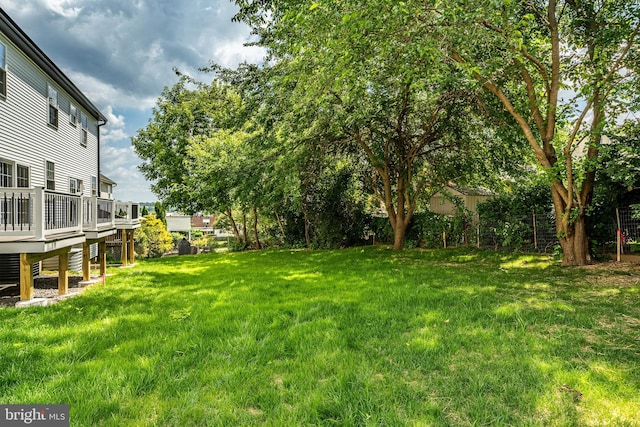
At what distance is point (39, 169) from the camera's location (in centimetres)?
980

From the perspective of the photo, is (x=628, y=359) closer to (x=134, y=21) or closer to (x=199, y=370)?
(x=199, y=370)

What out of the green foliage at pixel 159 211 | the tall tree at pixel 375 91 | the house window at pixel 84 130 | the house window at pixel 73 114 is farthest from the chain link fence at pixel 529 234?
the green foliage at pixel 159 211

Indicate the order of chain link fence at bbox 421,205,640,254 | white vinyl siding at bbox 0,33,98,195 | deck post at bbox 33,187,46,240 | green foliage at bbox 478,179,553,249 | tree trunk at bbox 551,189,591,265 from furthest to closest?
green foliage at bbox 478,179,553,249 < chain link fence at bbox 421,205,640,254 < tree trunk at bbox 551,189,591,265 < white vinyl siding at bbox 0,33,98,195 < deck post at bbox 33,187,46,240

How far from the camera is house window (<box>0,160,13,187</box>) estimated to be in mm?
8289

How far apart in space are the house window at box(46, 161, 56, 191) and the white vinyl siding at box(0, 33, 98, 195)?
0.46 ft

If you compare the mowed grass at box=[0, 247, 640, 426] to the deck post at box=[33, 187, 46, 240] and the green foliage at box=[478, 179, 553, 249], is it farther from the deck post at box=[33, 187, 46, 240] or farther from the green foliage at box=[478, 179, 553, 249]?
the green foliage at box=[478, 179, 553, 249]

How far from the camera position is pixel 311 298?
6148 mm

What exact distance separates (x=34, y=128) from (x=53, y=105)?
5.16 feet

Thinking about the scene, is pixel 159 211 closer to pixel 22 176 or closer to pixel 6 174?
pixel 22 176

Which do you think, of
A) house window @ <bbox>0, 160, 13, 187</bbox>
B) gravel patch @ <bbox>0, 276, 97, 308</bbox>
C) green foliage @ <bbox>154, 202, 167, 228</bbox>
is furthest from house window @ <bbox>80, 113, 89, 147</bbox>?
green foliage @ <bbox>154, 202, 167, 228</bbox>

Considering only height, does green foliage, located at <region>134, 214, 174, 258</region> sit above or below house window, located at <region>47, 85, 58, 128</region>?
below

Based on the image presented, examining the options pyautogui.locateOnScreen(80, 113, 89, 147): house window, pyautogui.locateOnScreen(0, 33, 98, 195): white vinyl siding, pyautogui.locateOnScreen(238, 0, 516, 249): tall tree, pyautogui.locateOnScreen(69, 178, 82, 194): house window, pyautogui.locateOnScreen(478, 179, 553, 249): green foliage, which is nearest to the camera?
pyautogui.locateOnScreen(238, 0, 516, 249): tall tree

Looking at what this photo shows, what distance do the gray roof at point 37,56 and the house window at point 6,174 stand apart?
9.62ft

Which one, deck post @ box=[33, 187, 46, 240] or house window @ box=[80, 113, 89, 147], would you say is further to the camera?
house window @ box=[80, 113, 89, 147]
